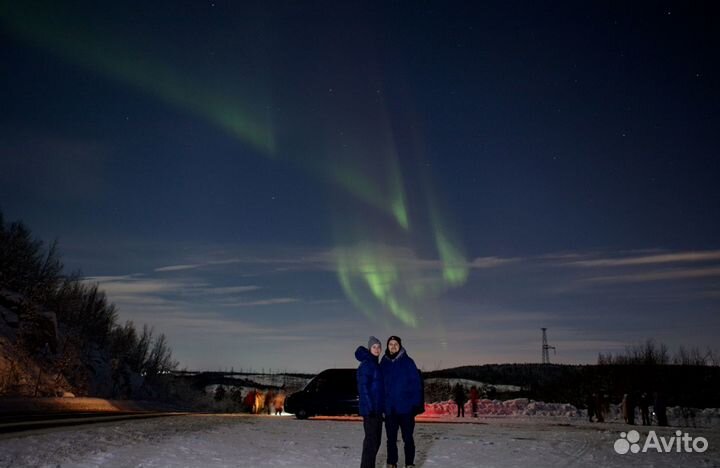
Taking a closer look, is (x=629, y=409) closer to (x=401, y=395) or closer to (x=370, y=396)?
(x=401, y=395)

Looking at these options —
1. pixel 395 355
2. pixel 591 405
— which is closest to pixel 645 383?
pixel 591 405

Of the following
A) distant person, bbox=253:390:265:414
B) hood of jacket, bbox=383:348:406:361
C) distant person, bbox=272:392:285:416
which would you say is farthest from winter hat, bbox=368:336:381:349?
distant person, bbox=253:390:265:414

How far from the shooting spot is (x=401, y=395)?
362 inches

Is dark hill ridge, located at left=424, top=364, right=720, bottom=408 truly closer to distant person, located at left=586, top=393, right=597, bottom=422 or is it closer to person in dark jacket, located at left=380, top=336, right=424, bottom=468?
distant person, located at left=586, top=393, right=597, bottom=422

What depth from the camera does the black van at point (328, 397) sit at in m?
24.4

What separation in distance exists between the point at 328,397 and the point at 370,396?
1671 cm

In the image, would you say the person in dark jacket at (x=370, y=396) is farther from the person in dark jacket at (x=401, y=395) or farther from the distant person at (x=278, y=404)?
the distant person at (x=278, y=404)

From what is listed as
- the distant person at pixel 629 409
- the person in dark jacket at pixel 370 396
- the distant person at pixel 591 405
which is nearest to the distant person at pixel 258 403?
the distant person at pixel 591 405

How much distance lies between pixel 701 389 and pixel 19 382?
1948 inches

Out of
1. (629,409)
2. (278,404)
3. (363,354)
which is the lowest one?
(278,404)

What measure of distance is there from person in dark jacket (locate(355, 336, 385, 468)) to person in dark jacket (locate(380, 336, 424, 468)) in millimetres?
624

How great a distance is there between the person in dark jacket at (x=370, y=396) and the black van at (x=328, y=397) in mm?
16052

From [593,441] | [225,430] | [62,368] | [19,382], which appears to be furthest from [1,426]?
[62,368]

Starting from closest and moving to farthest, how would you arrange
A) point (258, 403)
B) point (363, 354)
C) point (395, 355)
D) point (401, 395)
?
point (363, 354), point (401, 395), point (395, 355), point (258, 403)
